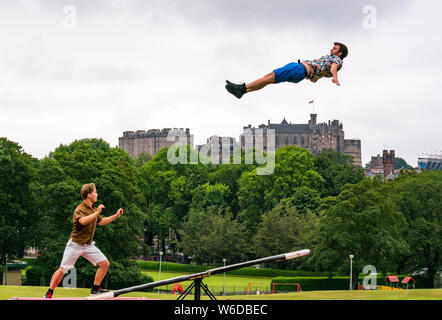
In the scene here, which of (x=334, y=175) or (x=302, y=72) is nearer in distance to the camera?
(x=302, y=72)

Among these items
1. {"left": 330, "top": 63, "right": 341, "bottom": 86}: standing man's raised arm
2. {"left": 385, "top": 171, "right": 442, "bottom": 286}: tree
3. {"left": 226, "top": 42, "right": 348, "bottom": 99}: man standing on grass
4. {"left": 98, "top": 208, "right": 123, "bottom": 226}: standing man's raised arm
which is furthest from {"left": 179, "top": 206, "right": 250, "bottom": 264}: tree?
{"left": 98, "top": 208, "right": 123, "bottom": 226}: standing man's raised arm

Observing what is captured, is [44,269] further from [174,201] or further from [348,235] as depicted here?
[174,201]

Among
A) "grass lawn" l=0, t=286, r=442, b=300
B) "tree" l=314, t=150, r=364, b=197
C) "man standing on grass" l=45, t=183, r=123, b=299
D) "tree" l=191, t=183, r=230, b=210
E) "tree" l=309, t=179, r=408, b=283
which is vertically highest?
"tree" l=314, t=150, r=364, b=197

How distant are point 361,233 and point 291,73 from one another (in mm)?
52495

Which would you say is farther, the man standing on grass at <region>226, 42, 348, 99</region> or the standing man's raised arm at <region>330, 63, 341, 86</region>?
the standing man's raised arm at <region>330, 63, 341, 86</region>

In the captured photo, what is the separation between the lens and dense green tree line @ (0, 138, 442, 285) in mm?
58594

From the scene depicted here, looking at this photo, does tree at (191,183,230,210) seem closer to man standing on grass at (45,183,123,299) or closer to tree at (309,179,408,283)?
tree at (309,179,408,283)

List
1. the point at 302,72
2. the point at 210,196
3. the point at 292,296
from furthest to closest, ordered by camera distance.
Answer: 1. the point at 210,196
2. the point at 292,296
3. the point at 302,72

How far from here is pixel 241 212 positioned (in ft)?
312

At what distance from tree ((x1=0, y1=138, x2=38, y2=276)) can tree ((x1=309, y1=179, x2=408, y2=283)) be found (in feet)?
88.8

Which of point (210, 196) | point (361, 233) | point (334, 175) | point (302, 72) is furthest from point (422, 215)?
point (302, 72)

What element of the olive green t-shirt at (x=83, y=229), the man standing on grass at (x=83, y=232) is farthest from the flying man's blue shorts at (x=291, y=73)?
the olive green t-shirt at (x=83, y=229)

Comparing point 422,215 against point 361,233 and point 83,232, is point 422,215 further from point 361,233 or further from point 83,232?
point 83,232
